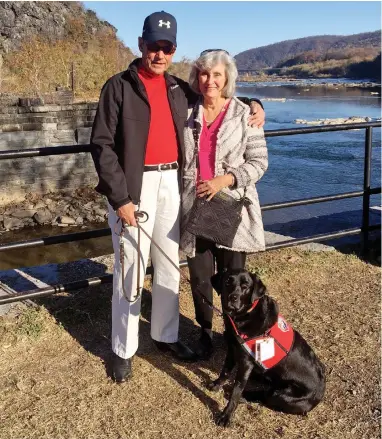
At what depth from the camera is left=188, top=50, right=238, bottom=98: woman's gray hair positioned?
266 cm

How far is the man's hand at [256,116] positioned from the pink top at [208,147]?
0.15 m

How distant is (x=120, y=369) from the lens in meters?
2.91

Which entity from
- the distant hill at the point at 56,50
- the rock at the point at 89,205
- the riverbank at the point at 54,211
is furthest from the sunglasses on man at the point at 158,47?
the distant hill at the point at 56,50

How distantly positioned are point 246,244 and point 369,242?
2.17m

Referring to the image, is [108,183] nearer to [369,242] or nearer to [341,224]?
[369,242]

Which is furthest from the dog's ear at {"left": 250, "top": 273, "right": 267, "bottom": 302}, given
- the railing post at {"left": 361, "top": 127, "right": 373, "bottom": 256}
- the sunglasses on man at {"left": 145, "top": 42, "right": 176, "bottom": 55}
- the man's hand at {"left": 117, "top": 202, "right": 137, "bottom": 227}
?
the railing post at {"left": 361, "top": 127, "right": 373, "bottom": 256}

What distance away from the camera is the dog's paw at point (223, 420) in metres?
2.56

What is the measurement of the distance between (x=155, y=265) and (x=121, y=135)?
2.72ft

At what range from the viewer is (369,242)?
467 centimetres

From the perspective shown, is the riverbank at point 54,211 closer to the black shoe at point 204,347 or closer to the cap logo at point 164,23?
the black shoe at point 204,347

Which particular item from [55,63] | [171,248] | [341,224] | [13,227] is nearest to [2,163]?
[13,227]

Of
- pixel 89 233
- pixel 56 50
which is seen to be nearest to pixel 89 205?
pixel 56 50

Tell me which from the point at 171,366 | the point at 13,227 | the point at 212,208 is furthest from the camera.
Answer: the point at 13,227

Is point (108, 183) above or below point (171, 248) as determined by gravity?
above
